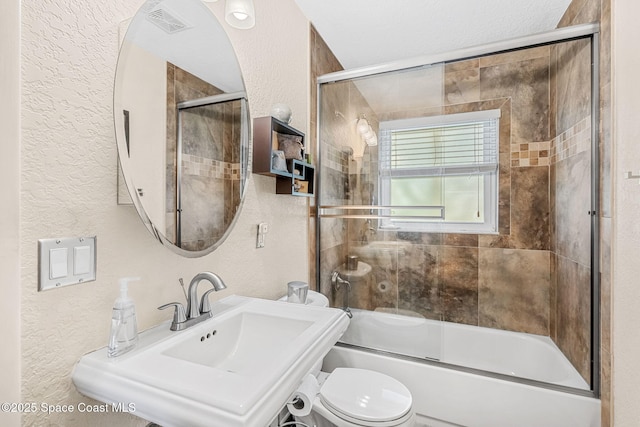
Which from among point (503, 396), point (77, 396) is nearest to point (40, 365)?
point (77, 396)

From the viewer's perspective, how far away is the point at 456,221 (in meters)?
2.25

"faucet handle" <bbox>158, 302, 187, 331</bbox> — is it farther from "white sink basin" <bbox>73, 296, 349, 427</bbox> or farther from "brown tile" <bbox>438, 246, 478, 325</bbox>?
"brown tile" <bbox>438, 246, 478, 325</bbox>

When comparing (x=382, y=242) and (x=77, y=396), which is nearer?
(x=77, y=396)

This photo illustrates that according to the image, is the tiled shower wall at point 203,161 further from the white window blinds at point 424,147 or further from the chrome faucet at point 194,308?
the white window blinds at point 424,147

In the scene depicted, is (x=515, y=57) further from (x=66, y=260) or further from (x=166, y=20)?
(x=66, y=260)

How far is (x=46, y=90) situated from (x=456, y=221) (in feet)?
7.57

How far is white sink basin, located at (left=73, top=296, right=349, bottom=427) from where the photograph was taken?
21.6 inches

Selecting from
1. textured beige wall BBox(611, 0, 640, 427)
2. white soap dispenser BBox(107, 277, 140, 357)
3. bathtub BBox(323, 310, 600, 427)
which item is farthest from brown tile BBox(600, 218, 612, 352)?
white soap dispenser BBox(107, 277, 140, 357)

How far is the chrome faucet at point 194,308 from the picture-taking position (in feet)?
2.90

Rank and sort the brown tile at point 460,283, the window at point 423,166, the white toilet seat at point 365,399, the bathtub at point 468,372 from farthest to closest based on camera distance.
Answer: the brown tile at point 460,283 < the window at point 423,166 < the bathtub at point 468,372 < the white toilet seat at point 365,399

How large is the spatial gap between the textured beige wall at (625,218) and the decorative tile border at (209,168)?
1633 millimetres

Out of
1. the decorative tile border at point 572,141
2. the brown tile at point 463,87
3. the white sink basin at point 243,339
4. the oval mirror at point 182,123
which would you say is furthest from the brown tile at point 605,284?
the oval mirror at point 182,123

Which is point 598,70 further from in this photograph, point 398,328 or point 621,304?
point 398,328

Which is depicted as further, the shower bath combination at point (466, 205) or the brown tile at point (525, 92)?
the brown tile at point (525, 92)
